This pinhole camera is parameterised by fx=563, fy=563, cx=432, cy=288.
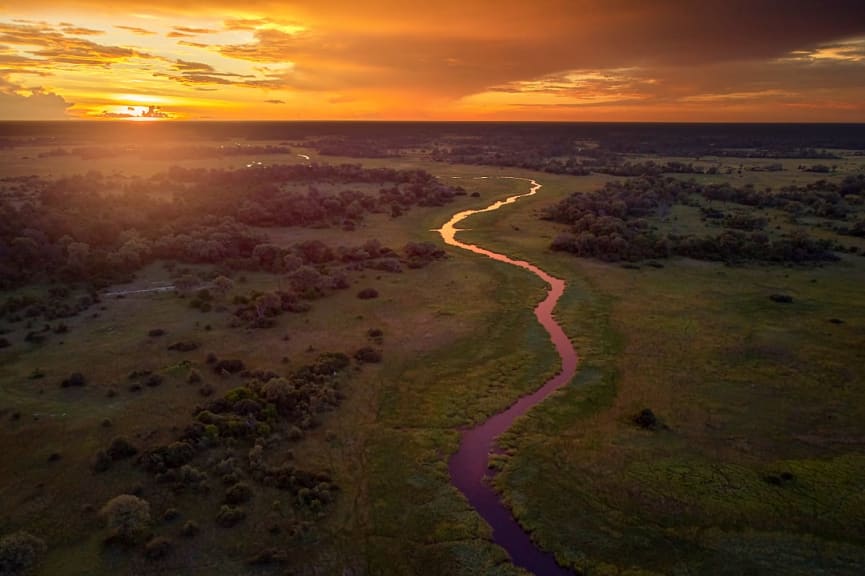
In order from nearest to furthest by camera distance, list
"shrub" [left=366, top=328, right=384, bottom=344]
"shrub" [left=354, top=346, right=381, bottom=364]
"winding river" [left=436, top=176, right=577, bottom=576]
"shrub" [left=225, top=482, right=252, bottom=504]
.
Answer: "winding river" [left=436, top=176, right=577, bottom=576] < "shrub" [left=225, top=482, right=252, bottom=504] < "shrub" [left=354, top=346, right=381, bottom=364] < "shrub" [left=366, top=328, right=384, bottom=344]

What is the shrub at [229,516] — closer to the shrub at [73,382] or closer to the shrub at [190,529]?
the shrub at [190,529]

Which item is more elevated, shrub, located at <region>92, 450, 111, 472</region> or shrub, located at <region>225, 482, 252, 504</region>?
shrub, located at <region>92, 450, 111, 472</region>

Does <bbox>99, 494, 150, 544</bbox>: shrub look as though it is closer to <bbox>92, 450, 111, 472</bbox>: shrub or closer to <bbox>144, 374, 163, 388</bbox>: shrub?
<bbox>92, 450, 111, 472</bbox>: shrub

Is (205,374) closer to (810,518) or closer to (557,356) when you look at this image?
(557,356)

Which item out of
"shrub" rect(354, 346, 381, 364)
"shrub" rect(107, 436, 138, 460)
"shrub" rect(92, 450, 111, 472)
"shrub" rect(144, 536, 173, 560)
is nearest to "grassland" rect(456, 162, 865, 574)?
"shrub" rect(354, 346, 381, 364)

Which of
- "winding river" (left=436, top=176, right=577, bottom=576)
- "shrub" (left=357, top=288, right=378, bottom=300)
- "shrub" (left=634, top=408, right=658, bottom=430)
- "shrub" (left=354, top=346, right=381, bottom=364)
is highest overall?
"shrub" (left=357, top=288, right=378, bottom=300)

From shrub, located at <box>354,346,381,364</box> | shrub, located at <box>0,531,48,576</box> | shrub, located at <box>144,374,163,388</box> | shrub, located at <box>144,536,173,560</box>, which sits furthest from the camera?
shrub, located at <box>354,346,381,364</box>

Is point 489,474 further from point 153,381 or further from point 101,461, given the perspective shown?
point 153,381

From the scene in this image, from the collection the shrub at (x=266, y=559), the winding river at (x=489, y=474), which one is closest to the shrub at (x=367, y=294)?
the winding river at (x=489, y=474)
